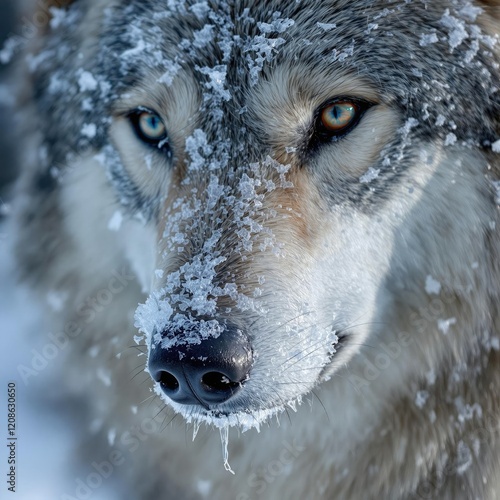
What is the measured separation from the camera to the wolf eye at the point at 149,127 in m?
1.74

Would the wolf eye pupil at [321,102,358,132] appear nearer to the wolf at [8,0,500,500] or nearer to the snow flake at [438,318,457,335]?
the wolf at [8,0,500,500]

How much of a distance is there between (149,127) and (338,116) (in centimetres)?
55

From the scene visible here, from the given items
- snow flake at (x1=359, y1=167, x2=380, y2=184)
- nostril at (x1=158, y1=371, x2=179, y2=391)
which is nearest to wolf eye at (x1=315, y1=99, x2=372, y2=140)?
snow flake at (x1=359, y1=167, x2=380, y2=184)

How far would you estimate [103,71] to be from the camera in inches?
72.7

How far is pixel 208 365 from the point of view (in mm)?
1297

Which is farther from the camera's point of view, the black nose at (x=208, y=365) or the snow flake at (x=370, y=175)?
the snow flake at (x=370, y=175)

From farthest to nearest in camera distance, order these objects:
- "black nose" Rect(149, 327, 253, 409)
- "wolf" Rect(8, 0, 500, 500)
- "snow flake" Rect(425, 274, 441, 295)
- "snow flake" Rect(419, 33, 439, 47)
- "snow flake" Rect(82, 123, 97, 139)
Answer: "snow flake" Rect(82, 123, 97, 139)
"snow flake" Rect(425, 274, 441, 295)
"snow flake" Rect(419, 33, 439, 47)
"wolf" Rect(8, 0, 500, 500)
"black nose" Rect(149, 327, 253, 409)

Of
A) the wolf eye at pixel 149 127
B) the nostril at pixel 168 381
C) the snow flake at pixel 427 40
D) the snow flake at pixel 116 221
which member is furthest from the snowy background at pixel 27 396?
the snow flake at pixel 427 40

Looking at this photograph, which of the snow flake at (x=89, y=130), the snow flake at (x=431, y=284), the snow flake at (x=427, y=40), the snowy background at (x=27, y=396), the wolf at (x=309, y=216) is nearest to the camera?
the wolf at (x=309, y=216)

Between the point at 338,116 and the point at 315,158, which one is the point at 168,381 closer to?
the point at 315,158

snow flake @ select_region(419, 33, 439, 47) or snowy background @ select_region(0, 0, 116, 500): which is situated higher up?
snow flake @ select_region(419, 33, 439, 47)

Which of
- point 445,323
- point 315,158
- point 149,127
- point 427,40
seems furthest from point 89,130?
point 445,323

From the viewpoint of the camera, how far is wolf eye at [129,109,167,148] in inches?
68.5

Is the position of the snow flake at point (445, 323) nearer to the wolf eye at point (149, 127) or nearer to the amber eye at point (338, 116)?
the amber eye at point (338, 116)
